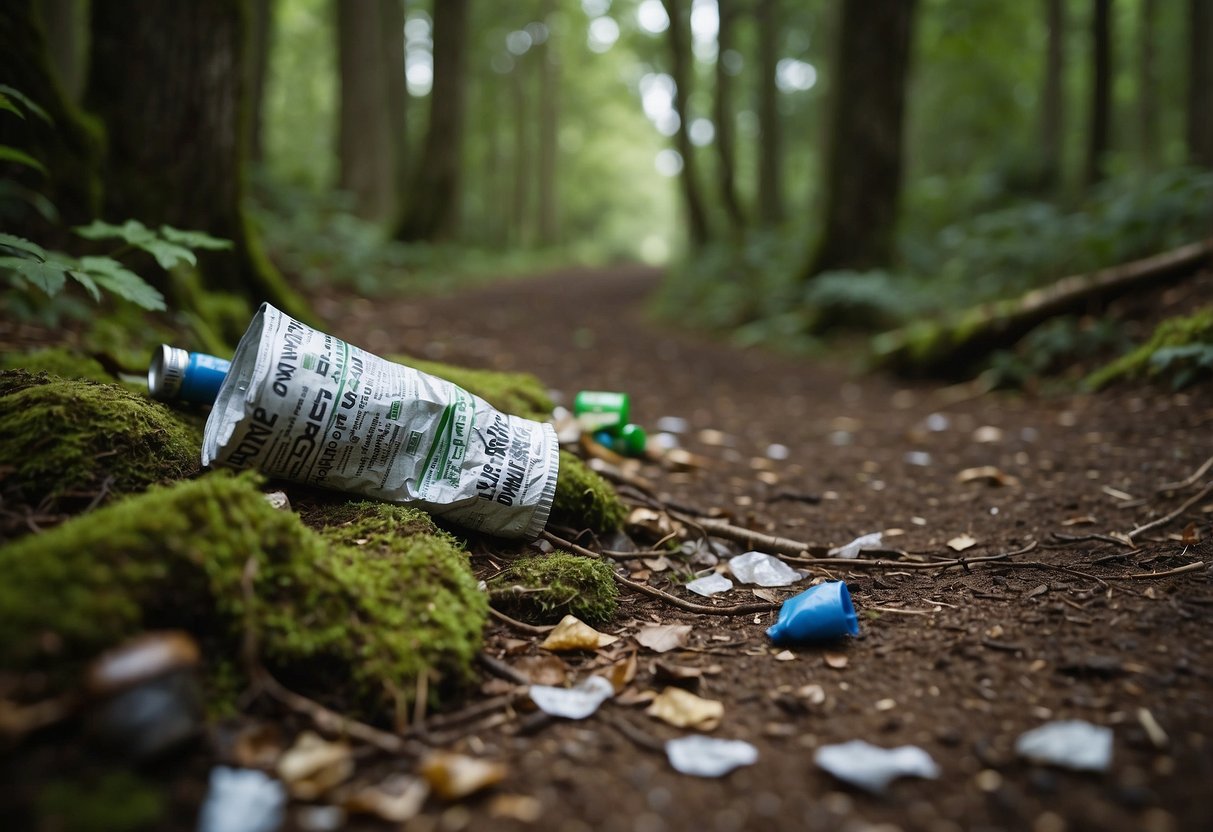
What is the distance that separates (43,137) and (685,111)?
457 inches

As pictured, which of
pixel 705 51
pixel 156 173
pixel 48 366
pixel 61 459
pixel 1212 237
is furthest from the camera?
pixel 705 51

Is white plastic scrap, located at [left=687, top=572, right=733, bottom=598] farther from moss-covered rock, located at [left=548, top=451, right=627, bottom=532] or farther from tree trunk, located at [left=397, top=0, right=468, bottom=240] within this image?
tree trunk, located at [left=397, top=0, right=468, bottom=240]

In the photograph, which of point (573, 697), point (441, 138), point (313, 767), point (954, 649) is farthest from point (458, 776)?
point (441, 138)

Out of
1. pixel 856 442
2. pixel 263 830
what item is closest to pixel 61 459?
pixel 263 830

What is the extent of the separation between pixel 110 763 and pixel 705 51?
21.7 m

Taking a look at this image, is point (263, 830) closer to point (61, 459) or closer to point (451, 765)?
point (451, 765)

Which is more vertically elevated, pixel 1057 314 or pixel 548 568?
pixel 1057 314

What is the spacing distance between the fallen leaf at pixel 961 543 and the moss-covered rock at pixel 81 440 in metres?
2.32

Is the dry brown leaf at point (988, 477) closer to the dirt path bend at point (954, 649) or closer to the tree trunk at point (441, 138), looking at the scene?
the dirt path bend at point (954, 649)

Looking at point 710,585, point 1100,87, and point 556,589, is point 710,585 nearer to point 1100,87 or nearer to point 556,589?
point 556,589

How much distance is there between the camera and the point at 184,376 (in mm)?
2129

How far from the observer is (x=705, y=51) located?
19.8m

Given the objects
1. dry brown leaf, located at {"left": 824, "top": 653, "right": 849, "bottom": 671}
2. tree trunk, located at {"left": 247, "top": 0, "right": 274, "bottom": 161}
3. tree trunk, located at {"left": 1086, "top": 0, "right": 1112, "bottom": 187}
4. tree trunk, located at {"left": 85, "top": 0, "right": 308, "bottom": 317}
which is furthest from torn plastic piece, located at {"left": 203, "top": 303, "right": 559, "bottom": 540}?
tree trunk, located at {"left": 247, "top": 0, "right": 274, "bottom": 161}

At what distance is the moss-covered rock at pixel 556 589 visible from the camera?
1891mm
